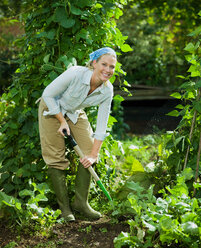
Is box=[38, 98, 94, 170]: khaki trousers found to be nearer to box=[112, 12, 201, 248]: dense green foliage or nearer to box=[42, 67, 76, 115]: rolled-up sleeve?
box=[42, 67, 76, 115]: rolled-up sleeve

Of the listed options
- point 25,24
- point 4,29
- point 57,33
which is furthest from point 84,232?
point 4,29

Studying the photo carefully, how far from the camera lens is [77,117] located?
103 inches

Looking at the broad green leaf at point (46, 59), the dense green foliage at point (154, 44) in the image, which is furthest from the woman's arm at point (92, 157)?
the dense green foliage at point (154, 44)

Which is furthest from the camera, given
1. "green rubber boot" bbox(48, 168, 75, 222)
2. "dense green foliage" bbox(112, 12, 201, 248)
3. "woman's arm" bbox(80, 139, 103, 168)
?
"green rubber boot" bbox(48, 168, 75, 222)

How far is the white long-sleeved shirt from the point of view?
2371mm

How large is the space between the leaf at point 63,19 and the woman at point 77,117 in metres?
→ 0.33

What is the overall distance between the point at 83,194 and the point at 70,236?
1.24ft

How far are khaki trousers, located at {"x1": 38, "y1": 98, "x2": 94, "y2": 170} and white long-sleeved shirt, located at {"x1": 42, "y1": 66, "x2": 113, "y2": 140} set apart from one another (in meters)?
0.07

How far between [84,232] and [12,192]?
0.72 m

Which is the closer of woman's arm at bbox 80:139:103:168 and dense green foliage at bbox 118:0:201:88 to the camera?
woman's arm at bbox 80:139:103:168

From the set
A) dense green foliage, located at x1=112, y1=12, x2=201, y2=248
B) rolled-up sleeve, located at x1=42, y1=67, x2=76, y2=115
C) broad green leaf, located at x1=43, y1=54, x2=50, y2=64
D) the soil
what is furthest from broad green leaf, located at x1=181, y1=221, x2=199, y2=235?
broad green leaf, located at x1=43, y1=54, x2=50, y2=64

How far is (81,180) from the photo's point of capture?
8.69 ft

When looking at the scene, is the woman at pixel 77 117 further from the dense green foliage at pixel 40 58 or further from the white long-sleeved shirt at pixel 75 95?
the dense green foliage at pixel 40 58

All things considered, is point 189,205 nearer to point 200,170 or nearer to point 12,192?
point 200,170
